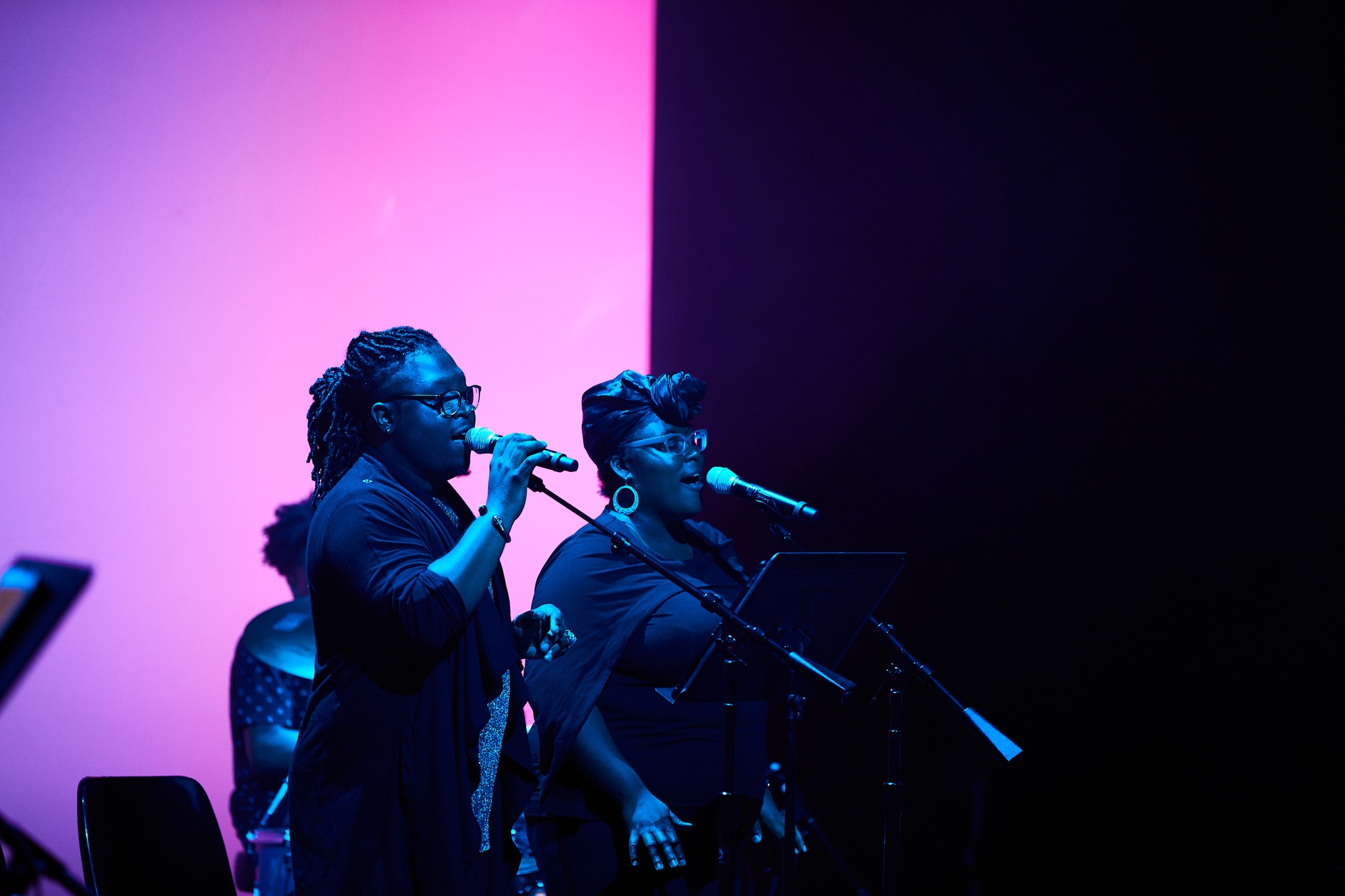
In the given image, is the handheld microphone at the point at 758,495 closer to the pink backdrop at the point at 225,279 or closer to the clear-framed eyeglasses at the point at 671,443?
the clear-framed eyeglasses at the point at 671,443

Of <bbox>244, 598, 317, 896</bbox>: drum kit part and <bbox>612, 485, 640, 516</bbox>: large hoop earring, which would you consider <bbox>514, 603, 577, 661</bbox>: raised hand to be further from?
<bbox>244, 598, 317, 896</bbox>: drum kit part

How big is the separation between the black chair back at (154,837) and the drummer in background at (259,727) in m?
0.83

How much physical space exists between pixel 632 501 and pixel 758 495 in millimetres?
363

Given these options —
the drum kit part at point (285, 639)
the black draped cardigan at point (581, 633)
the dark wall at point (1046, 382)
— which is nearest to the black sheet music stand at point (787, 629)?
the black draped cardigan at point (581, 633)

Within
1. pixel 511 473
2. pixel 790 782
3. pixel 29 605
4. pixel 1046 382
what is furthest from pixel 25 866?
pixel 1046 382

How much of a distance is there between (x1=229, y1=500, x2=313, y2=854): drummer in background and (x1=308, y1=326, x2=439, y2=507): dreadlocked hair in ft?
2.55

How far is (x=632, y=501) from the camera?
9.15 ft

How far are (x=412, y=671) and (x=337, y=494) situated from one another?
1.12 ft

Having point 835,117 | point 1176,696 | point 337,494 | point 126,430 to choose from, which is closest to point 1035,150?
point 835,117

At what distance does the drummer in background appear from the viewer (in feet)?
10.0

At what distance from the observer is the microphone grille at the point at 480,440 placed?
2137 mm

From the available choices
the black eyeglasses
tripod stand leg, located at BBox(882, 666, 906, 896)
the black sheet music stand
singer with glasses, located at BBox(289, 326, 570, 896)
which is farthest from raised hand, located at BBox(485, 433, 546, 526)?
tripod stand leg, located at BBox(882, 666, 906, 896)

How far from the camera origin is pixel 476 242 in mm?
3531

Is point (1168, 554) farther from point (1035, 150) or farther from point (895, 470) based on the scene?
point (1035, 150)
